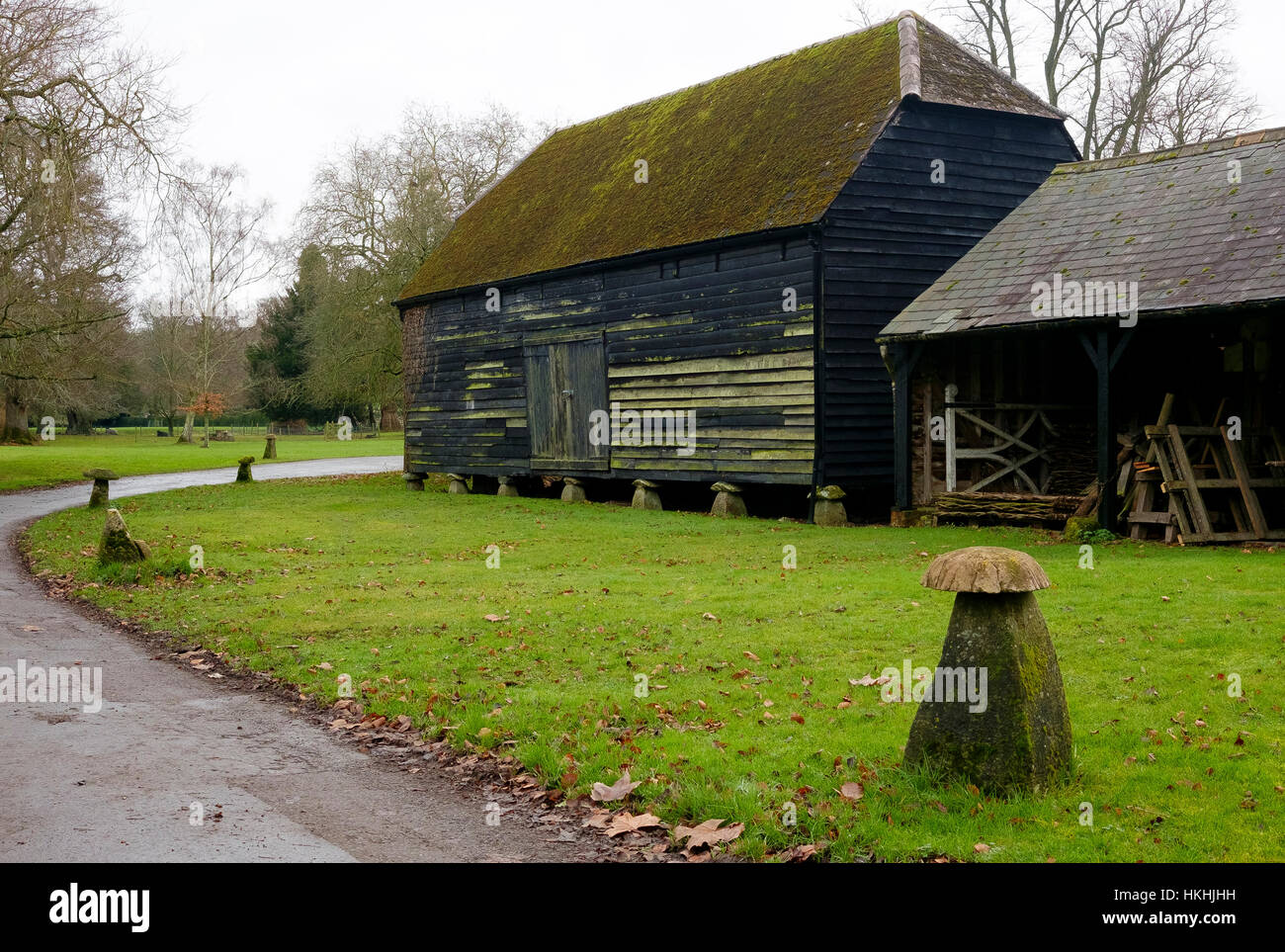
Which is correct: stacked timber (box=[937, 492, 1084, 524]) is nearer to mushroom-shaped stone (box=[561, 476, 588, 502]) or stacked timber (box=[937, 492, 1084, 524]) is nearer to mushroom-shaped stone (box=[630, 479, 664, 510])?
mushroom-shaped stone (box=[630, 479, 664, 510])

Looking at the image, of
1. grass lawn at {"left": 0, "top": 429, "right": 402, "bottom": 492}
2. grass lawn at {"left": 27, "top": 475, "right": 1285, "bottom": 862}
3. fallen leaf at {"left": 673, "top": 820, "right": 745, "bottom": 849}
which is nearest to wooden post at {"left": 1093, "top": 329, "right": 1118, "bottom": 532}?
grass lawn at {"left": 27, "top": 475, "right": 1285, "bottom": 862}

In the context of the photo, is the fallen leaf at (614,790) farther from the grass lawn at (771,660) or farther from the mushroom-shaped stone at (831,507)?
the mushroom-shaped stone at (831,507)

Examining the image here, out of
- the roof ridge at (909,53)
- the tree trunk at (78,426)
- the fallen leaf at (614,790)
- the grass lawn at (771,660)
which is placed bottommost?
the fallen leaf at (614,790)

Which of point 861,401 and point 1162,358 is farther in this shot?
point 861,401

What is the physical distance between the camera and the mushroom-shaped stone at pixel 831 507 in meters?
18.7

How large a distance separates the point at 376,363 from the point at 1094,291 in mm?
30304

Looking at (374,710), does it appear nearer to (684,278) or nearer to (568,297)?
(684,278)

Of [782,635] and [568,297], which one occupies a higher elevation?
[568,297]

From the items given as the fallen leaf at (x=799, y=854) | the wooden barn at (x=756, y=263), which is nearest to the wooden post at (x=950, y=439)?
the wooden barn at (x=756, y=263)

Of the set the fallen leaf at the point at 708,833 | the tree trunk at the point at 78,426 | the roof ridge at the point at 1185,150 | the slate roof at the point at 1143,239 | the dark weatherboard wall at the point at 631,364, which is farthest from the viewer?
the tree trunk at the point at 78,426

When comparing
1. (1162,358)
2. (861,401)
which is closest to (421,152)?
(861,401)

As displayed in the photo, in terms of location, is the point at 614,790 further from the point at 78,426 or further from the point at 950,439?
the point at 78,426

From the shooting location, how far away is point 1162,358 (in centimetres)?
1777

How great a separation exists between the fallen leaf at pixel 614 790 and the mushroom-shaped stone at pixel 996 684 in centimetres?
154
